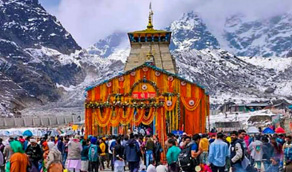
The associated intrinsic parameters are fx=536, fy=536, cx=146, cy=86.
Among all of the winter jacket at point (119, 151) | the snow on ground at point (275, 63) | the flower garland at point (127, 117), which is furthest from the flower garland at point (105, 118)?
the snow on ground at point (275, 63)

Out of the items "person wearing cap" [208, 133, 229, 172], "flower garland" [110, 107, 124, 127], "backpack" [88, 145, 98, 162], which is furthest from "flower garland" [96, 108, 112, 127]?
→ "person wearing cap" [208, 133, 229, 172]

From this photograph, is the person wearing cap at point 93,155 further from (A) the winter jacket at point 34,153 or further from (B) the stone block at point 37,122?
(B) the stone block at point 37,122

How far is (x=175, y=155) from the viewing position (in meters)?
12.7

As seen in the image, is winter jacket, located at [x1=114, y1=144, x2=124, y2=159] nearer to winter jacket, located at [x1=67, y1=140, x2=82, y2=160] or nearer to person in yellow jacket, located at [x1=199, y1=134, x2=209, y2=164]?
winter jacket, located at [x1=67, y1=140, x2=82, y2=160]

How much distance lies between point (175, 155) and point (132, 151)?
280 cm

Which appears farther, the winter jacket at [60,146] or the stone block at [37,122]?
the stone block at [37,122]

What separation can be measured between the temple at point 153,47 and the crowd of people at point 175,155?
22.9 metres

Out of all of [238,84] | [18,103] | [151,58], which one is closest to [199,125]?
[151,58]

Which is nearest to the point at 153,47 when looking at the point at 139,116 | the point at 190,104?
the point at 190,104

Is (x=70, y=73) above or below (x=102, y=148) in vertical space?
above

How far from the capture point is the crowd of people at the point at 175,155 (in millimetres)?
11242

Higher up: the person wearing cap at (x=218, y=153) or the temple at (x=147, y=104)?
the temple at (x=147, y=104)

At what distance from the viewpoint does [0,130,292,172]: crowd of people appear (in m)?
11.2

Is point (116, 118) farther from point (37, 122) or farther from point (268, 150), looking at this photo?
point (37, 122)
